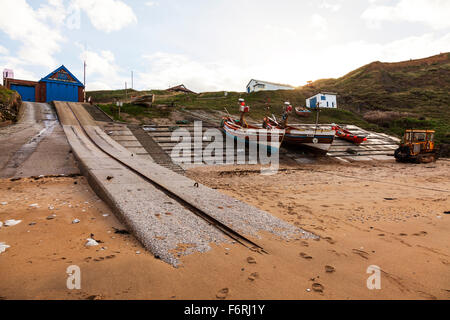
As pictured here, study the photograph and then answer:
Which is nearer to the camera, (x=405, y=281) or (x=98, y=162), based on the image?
(x=405, y=281)

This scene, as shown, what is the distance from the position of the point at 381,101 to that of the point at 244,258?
46.9 meters

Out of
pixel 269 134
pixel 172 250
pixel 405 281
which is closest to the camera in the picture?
pixel 405 281

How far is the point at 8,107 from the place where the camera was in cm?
2027

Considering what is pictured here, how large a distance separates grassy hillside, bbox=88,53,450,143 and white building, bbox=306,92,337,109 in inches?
54.6

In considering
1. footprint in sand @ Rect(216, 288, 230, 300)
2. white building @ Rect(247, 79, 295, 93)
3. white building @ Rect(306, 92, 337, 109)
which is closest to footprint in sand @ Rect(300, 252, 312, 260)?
footprint in sand @ Rect(216, 288, 230, 300)

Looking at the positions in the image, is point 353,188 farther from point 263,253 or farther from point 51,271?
point 51,271

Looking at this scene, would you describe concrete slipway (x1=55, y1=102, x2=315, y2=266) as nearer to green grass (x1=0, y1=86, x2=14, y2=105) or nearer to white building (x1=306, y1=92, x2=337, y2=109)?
green grass (x1=0, y1=86, x2=14, y2=105)

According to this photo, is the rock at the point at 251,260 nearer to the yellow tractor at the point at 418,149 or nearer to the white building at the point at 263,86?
the yellow tractor at the point at 418,149

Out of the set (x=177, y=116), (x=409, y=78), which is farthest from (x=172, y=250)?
(x=409, y=78)

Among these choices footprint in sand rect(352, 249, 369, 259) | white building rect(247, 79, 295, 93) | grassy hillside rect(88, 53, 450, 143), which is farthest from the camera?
white building rect(247, 79, 295, 93)

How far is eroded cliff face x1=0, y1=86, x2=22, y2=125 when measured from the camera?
1848 cm

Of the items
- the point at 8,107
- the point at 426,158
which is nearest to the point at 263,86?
the point at 426,158

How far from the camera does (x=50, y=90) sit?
34.5 meters
